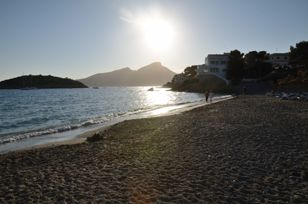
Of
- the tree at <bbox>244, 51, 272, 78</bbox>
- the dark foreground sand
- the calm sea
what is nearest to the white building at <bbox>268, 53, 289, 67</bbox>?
the tree at <bbox>244, 51, 272, 78</bbox>

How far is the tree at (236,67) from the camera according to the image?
369 ft

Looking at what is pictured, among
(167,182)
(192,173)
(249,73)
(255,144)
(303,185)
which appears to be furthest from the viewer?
(249,73)

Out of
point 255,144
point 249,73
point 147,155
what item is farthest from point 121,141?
point 249,73

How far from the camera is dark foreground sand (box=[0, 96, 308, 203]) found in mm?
9555

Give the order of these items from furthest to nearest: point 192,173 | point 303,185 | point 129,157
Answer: point 129,157
point 192,173
point 303,185

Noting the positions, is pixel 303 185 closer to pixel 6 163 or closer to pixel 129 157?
pixel 129 157

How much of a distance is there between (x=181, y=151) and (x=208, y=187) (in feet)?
17.8

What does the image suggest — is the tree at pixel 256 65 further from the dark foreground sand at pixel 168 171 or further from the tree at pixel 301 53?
the dark foreground sand at pixel 168 171

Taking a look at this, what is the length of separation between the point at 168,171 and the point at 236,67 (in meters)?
105

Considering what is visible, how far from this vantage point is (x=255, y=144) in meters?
Answer: 16.3

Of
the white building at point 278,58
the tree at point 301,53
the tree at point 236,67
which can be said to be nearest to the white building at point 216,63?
the white building at point 278,58

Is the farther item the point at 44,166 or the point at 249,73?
the point at 249,73

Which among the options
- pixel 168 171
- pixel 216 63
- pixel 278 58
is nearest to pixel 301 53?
pixel 216 63

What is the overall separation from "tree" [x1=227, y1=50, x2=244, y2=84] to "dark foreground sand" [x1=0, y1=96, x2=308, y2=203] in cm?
9649
